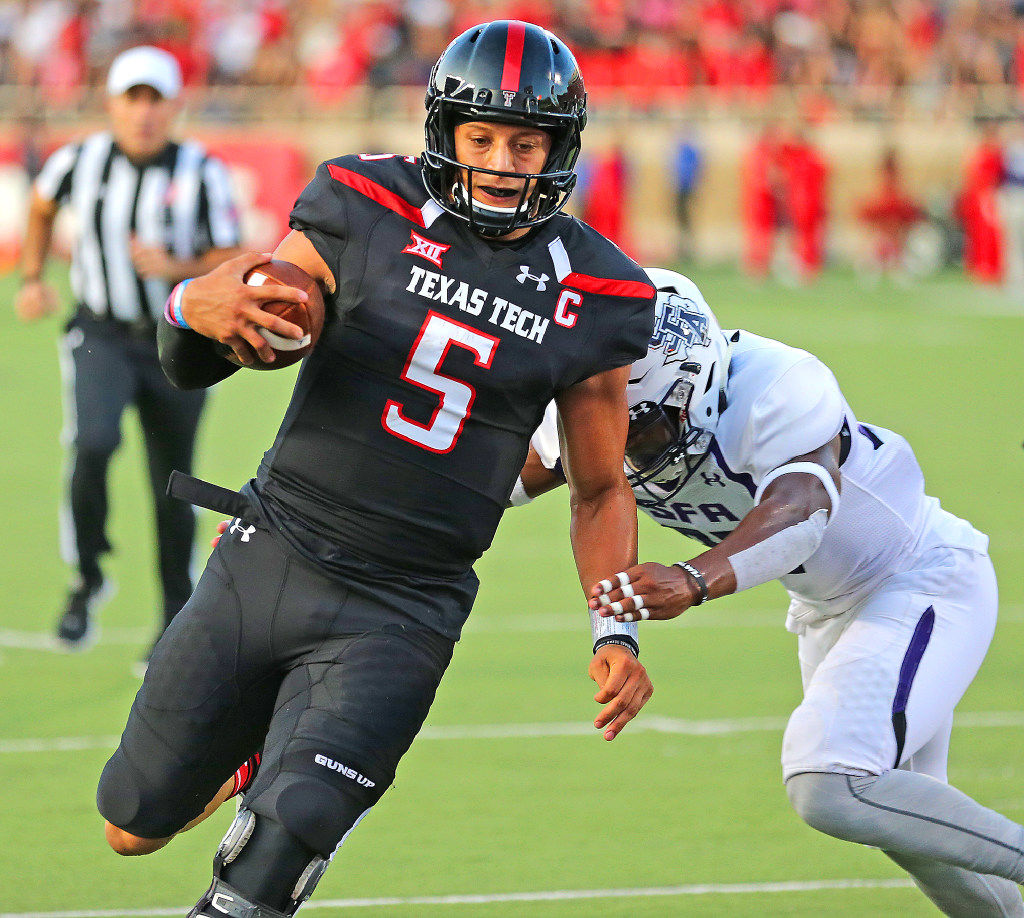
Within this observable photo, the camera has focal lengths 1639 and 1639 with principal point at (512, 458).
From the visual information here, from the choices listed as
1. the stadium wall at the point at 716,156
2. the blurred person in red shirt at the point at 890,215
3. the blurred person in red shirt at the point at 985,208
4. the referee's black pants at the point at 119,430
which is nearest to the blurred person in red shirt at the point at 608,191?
the stadium wall at the point at 716,156

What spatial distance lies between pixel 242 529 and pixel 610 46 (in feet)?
71.0

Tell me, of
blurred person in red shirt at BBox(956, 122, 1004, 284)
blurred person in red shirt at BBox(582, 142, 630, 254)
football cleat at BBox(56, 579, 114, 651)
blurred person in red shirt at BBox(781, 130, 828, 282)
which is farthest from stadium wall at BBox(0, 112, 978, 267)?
football cleat at BBox(56, 579, 114, 651)

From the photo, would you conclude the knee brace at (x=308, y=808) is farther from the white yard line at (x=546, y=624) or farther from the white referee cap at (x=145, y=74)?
the white referee cap at (x=145, y=74)

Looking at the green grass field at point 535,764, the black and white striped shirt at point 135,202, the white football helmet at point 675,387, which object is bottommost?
the green grass field at point 535,764

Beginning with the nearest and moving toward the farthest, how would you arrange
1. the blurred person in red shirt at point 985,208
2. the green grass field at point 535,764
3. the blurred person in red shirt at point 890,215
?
the green grass field at point 535,764, the blurred person in red shirt at point 985,208, the blurred person in red shirt at point 890,215

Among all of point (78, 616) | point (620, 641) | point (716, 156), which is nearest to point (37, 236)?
point (78, 616)

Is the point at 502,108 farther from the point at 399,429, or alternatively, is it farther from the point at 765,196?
the point at 765,196

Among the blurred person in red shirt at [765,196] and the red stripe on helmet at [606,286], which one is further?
the blurred person in red shirt at [765,196]

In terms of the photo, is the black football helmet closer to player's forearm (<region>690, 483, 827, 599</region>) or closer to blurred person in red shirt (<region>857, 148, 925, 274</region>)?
player's forearm (<region>690, 483, 827, 599</region>)

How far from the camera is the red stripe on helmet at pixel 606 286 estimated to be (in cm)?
316

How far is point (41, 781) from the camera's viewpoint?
482 centimetres

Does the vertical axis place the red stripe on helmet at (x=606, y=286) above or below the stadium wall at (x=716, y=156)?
above

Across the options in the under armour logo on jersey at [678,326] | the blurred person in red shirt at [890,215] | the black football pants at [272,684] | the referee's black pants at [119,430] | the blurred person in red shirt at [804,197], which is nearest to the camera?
the black football pants at [272,684]

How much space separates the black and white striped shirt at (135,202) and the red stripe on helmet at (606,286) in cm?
336
